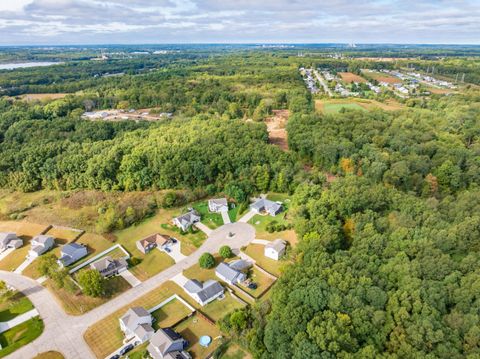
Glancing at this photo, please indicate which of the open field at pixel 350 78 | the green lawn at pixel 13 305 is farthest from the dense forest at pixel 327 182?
the open field at pixel 350 78

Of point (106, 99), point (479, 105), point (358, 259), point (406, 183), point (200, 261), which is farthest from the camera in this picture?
point (106, 99)

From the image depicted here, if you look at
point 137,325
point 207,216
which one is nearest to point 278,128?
point 207,216

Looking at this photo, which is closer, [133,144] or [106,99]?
[133,144]

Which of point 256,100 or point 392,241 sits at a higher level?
point 256,100

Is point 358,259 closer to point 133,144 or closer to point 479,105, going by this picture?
point 133,144

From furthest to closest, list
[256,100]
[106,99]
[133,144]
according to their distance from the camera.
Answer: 1. [106,99]
2. [256,100]
3. [133,144]

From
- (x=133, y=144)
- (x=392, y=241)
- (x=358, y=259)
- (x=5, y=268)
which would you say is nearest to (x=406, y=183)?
(x=392, y=241)
